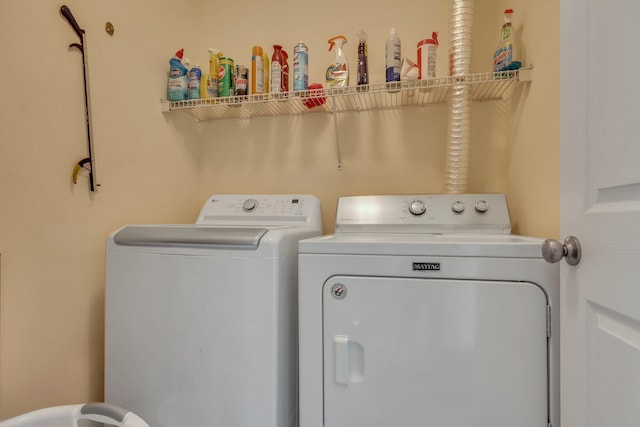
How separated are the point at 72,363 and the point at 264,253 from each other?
3.03ft

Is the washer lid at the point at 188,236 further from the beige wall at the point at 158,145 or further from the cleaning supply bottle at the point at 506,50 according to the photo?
the cleaning supply bottle at the point at 506,50

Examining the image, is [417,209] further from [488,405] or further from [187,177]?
[187,177]

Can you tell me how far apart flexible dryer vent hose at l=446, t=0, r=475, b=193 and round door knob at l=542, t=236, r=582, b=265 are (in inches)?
32.5

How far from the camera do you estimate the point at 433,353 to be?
926 millimetres

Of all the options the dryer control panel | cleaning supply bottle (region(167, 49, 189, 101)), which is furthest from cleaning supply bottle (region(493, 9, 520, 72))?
cleaning supply bottle (region(167, 49, 189, 101))

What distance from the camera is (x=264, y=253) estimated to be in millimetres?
1039

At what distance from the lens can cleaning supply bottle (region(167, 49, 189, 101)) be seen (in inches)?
67.9

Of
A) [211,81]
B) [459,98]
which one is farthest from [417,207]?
[211,81]

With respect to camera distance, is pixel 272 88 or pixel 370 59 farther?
pixel 370 59

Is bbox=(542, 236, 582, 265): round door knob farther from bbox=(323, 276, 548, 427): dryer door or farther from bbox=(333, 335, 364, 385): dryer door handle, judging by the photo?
bbox=(333, 335, 364, 385): dryer door handle

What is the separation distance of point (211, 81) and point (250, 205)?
0.70 m

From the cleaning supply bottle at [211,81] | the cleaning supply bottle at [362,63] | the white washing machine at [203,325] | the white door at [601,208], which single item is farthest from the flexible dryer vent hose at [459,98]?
the cleaning supply bottle at [211,81]

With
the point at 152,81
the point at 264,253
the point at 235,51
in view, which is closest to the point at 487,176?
the point at 264,253

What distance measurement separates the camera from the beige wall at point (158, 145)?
3.62ft
